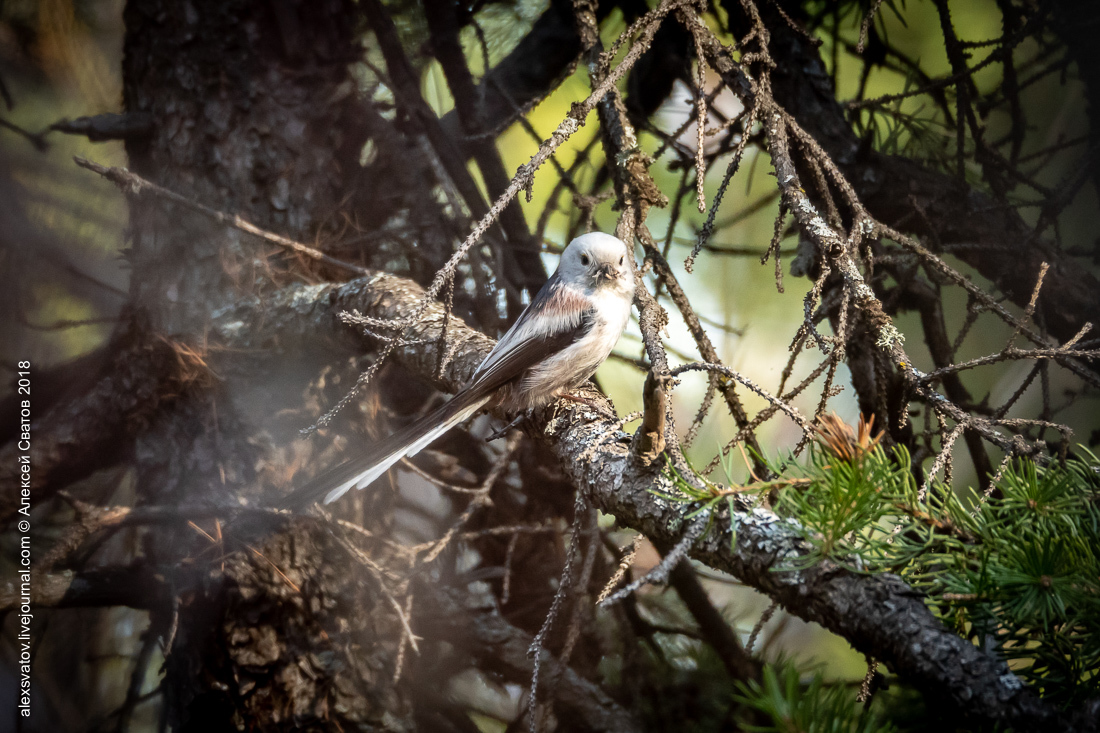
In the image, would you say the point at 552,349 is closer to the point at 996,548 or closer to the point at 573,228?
the point at 573,228

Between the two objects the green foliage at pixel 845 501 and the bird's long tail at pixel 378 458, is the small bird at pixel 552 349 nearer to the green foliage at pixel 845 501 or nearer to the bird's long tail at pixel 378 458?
the bird's long tail at pixel 378 458

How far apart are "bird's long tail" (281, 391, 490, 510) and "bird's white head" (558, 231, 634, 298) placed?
0.33 m

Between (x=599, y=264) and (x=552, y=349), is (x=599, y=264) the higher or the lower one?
the higher one

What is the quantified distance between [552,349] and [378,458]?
379mm

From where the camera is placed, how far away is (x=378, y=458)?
1025 mm

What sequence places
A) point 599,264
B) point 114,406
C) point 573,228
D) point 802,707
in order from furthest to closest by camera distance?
point 573,228
point 114,406
point 599,264
point 802,707

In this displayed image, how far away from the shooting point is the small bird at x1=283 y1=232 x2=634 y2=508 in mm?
1067

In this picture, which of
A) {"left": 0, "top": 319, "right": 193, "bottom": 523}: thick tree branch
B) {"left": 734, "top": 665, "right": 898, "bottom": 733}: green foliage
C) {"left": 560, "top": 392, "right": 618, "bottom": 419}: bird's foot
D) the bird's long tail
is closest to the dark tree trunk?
{"left": 0, "top": 319, "right": 193, "bottom": 523}: thick tree branch

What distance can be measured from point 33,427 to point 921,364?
201cm

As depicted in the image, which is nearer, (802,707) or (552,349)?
(802,707)

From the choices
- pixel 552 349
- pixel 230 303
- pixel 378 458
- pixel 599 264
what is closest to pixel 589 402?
pixel 552 349

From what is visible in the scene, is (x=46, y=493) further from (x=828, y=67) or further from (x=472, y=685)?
(x=828, y=67)

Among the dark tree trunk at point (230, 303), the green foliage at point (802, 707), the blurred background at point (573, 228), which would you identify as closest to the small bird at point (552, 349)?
the blurred background at point (573, 228)

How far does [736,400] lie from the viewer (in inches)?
42.8
